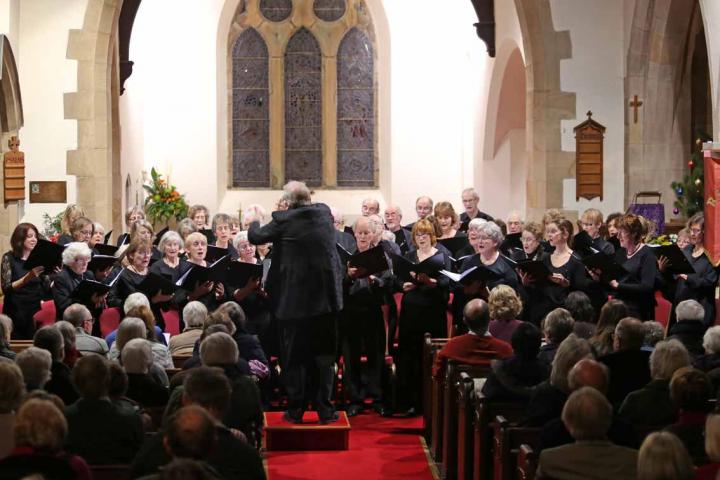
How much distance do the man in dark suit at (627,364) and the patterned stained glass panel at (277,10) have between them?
1370 cm

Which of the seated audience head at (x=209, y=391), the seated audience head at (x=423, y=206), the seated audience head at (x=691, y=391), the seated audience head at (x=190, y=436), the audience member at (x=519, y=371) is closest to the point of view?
the seated audience head at (x=190, y=436)

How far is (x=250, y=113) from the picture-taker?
1948 cm

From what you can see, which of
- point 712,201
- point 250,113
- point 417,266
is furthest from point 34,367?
point 250,113

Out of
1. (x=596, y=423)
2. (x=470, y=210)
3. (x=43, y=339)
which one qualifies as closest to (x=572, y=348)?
(x=596, y=423)

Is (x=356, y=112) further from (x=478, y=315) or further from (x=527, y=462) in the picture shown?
(x=527, y=462)

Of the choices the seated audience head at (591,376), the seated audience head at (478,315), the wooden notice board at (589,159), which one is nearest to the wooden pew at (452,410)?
the seated audience head at (478,315)

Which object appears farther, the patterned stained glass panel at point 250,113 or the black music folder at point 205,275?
the patterned stained glass panel at point 250,113

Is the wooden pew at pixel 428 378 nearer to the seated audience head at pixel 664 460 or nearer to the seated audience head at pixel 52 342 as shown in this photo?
the seated audience head at pixel 52 342

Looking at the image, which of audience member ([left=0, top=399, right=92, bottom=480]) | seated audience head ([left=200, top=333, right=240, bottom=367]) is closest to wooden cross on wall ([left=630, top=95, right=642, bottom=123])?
seated audience head ([left=200, top=333, right=240, bottom=367])

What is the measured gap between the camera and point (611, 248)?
33.4 ft

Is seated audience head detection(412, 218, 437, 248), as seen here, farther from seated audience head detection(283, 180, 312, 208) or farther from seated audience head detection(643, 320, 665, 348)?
seated audience head detection(643, 320, 665, 348)

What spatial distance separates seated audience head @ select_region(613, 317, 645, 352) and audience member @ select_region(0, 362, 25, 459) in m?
2.89

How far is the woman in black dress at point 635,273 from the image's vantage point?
8867 millimetres

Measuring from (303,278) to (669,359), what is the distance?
2.87m
